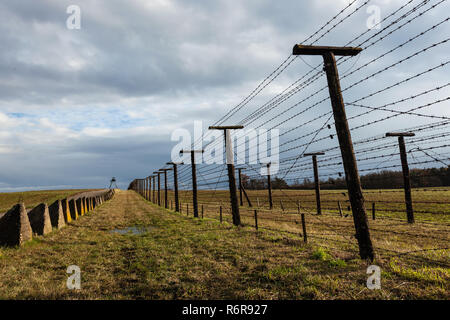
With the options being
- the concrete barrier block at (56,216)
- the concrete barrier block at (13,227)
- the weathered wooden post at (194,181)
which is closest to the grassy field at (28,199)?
the concrete barrier block at (56,216)

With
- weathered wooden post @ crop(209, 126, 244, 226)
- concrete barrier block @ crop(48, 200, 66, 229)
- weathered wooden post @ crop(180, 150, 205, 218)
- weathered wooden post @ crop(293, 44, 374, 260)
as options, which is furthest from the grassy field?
weathered wooden post @ crop(293, 44, 374, 260)

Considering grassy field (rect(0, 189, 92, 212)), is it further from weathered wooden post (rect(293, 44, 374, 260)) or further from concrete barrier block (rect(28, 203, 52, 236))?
weathered wooden post (rect(293, 44, 374, 260))

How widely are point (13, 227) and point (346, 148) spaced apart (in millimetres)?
9686

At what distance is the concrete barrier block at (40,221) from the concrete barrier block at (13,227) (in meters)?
1.73

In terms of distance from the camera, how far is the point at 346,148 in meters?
6.01

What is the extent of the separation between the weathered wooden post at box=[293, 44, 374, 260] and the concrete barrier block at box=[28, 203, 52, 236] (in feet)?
34.6

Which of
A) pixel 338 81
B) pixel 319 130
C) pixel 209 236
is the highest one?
pixel 338 81

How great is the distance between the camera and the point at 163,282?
4.79 metres

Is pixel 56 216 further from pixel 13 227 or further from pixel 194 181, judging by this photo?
pixel 194 181
